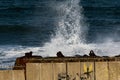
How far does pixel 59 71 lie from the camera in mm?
13578

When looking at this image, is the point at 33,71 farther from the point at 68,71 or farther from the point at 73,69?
the point at 73,69

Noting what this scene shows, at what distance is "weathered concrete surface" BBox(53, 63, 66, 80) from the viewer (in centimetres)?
1351

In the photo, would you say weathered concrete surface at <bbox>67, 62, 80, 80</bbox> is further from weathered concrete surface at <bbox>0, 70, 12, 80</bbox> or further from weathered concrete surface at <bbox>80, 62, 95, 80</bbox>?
weathered concrete surface at <bbox>0, 70, 12, 80</bbox>

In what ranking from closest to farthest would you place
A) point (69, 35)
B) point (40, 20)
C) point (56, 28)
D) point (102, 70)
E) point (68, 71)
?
point (102, 70), point (68, 71), point (69, 35), point (56, 28), point (40, 20)

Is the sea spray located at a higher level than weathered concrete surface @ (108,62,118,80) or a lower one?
higher

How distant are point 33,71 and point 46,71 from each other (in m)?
0.36

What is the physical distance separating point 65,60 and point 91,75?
822mm

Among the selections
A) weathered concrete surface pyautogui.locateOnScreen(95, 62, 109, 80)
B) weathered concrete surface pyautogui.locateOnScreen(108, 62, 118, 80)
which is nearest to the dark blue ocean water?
weathered concrete surface pyautogui.locateOnScreen(95, 62, 109, 80)

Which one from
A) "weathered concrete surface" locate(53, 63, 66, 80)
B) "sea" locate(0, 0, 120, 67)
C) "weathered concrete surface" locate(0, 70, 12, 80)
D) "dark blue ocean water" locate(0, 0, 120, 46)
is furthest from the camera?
"dark blue ocean water" locate(0, 0, 120, 46)

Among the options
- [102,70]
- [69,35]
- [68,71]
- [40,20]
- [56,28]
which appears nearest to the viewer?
[102,70]

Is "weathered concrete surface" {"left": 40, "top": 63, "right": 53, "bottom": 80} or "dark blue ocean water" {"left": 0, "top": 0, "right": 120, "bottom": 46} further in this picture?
"dark blue ocean water" {"left": 0, "top": 0, "right": 120, "bottom": 46}

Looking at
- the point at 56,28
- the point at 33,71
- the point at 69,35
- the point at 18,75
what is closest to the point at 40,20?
the point at 56,28

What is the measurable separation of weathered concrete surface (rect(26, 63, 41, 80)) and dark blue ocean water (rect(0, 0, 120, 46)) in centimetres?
1882

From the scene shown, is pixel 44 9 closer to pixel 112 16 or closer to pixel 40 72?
pixel 112 16
